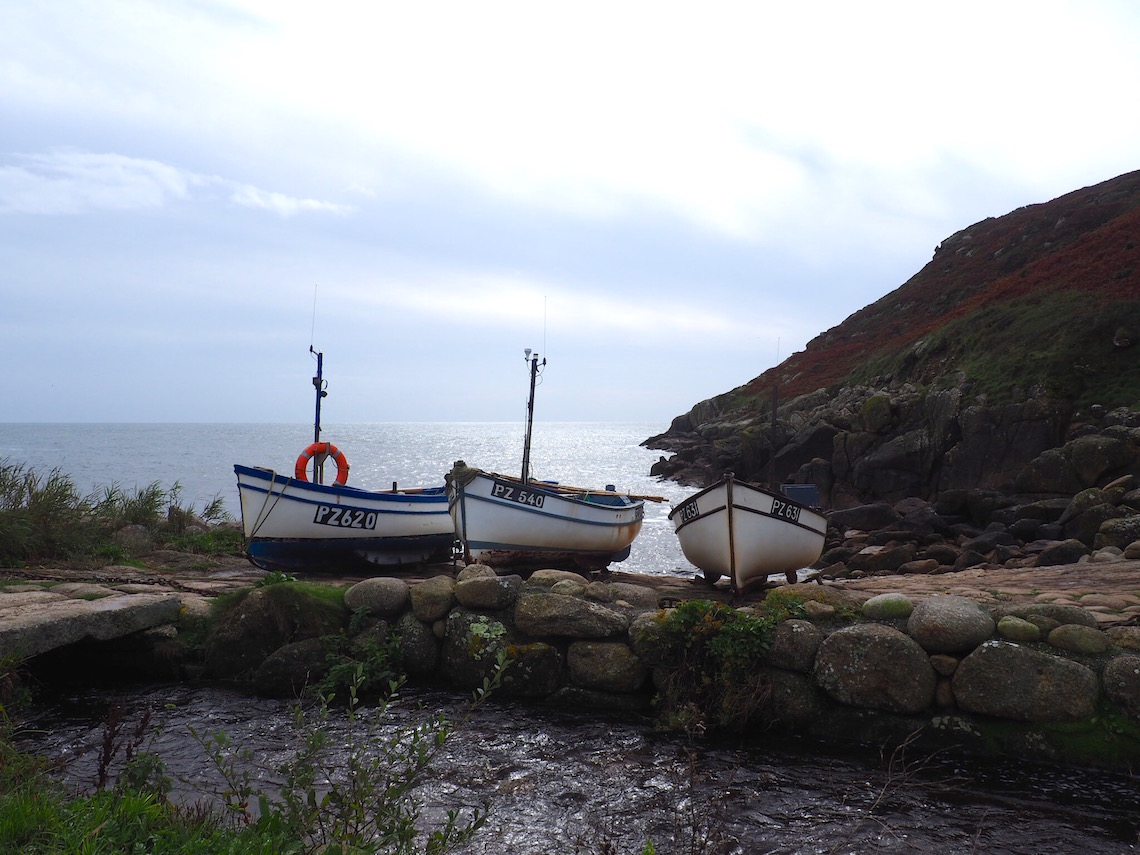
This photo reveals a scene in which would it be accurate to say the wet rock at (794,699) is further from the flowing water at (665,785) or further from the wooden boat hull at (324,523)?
the wooden boat hull at (324,523)

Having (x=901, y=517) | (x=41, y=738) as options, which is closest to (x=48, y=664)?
(x=41, y=738)

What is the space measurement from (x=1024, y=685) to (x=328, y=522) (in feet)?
39.4

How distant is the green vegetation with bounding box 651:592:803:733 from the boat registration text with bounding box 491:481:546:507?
7525 mm

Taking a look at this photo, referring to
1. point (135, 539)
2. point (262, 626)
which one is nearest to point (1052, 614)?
point (262, 626)

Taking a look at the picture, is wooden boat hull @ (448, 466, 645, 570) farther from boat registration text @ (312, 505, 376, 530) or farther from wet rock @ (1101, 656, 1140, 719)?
wet rock @ (1101, 656, 1140, 719)

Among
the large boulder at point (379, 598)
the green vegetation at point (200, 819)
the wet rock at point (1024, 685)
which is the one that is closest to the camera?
the green vegetation at point (200, 819)

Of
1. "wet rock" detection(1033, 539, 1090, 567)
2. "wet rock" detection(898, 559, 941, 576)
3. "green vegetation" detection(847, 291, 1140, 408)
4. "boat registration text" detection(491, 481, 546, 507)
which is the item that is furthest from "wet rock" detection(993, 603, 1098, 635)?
"green vegetation" detection(847, 291, 1140, 408)

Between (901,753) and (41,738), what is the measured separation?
25.7 feet

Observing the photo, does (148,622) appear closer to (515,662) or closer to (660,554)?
(515,662)

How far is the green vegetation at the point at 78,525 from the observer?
1193 cm

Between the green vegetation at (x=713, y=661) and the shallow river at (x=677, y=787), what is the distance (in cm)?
34

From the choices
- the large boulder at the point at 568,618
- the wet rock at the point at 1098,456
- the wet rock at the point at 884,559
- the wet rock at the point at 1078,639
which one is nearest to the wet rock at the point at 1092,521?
the wet rock at the point at 884,559

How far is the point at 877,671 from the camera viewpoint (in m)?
7.12

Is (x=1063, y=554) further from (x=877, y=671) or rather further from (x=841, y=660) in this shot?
(x=841, y=660)
